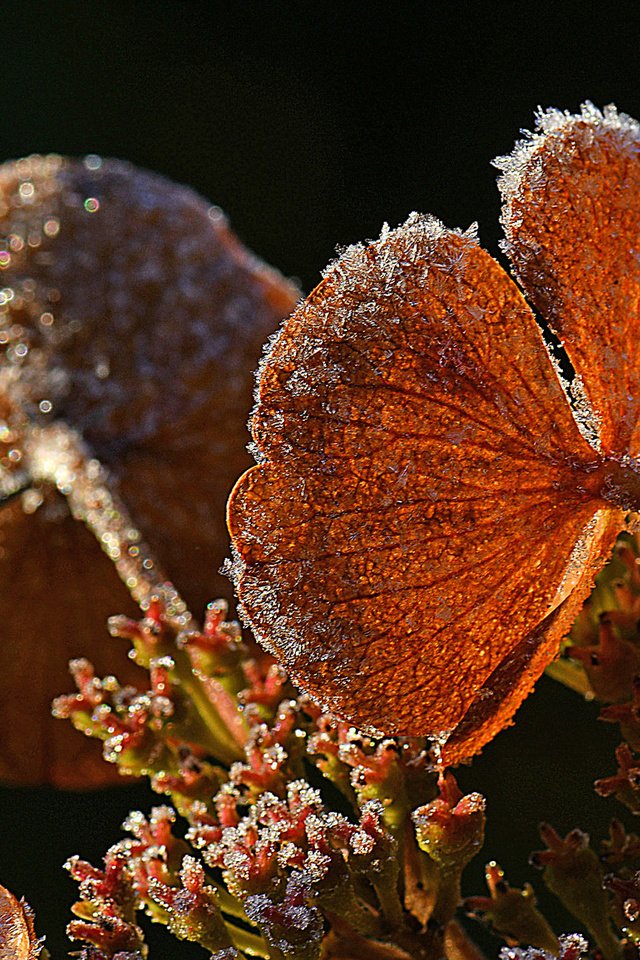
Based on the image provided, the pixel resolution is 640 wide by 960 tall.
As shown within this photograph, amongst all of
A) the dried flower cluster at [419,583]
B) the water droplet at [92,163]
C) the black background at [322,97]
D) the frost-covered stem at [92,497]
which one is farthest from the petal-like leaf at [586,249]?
the black background at [322,97]

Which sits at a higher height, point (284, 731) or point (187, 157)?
point (187, 157)

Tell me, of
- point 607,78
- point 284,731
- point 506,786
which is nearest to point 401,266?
point 284,731

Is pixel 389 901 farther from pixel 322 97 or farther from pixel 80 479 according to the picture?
pixel 322 97

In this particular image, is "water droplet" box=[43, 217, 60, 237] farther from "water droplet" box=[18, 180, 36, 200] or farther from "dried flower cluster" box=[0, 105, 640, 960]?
"dried flower cluster" box=[0, 105, 640, 960]

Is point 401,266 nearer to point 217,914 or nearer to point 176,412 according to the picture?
point 217,914

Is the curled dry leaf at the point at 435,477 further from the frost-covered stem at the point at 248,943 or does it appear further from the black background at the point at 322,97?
the black background at the point at 322,97

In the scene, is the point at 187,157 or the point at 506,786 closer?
the point at 506,786
